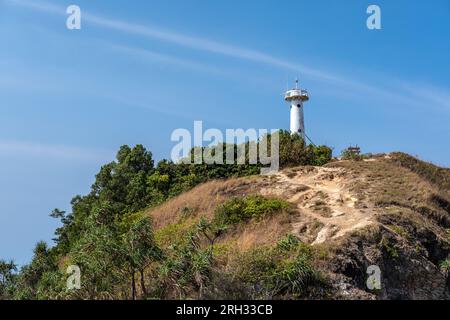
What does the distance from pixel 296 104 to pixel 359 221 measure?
24839 millimetres

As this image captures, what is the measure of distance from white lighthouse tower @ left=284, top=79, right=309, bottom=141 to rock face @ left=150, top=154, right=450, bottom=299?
1341 centimetres

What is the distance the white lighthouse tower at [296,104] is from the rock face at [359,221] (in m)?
13.4

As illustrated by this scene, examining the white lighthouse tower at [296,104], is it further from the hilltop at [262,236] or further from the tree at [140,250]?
the tree at [140,250]

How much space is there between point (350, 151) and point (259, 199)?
14142 mm

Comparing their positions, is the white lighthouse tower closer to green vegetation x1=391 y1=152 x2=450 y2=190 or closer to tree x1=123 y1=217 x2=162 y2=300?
green vegetation x1=391 y1=152 x2=450 y2=190

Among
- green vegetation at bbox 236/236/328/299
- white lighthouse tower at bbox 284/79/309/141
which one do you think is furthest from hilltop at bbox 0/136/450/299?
white lighthouse tower at bbox 284/79/309/141

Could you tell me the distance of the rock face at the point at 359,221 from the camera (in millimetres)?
22219

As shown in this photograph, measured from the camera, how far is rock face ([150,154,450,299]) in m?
22.2

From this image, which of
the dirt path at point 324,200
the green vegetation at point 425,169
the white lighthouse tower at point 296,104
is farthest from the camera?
the white lighthouse tower at point 296,104

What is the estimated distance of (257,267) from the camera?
19891mm

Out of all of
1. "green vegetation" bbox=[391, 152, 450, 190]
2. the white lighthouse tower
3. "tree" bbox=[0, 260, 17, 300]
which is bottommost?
"tree" bbox=[0, 260, 17, 300]

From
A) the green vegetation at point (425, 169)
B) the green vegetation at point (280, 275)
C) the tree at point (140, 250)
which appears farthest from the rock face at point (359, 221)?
the tree at point (140, 250)
